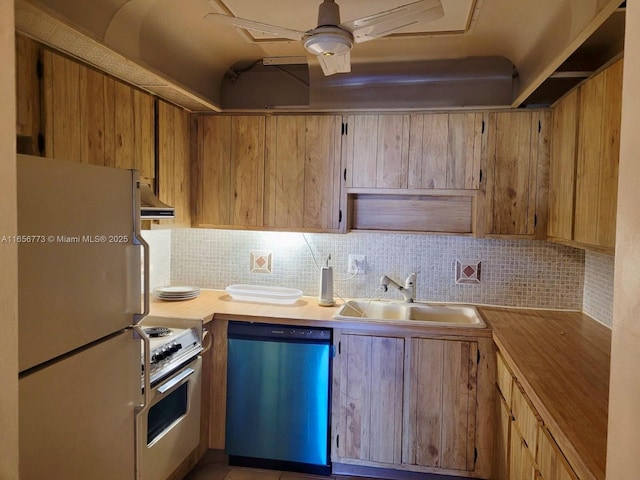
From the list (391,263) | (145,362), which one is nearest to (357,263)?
(391,263)

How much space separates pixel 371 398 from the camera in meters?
2.43

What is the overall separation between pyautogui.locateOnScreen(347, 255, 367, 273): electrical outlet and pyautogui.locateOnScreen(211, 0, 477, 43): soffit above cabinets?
56.5 inches

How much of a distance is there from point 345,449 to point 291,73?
250 centimetres

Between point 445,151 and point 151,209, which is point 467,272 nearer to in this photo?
point 445,151

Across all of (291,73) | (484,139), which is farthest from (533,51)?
(291,73)

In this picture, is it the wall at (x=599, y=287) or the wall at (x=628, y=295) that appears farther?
the wall at (x=599, y=287)

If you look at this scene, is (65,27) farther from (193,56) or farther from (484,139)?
(484,139)

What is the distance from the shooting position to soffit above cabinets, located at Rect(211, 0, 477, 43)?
2010mm

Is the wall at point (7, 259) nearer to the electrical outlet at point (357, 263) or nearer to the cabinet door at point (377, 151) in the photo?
the cabinet door at point (377, 151)

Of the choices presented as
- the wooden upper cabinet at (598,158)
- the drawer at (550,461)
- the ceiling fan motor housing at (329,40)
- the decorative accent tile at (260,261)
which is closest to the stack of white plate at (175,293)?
the decorative accent tile at (260,261)

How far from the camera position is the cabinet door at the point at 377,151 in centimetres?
266

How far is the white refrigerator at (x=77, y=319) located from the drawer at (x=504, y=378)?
1.63 m

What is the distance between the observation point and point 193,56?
2.59 meters

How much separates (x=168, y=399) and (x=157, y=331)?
35cm
